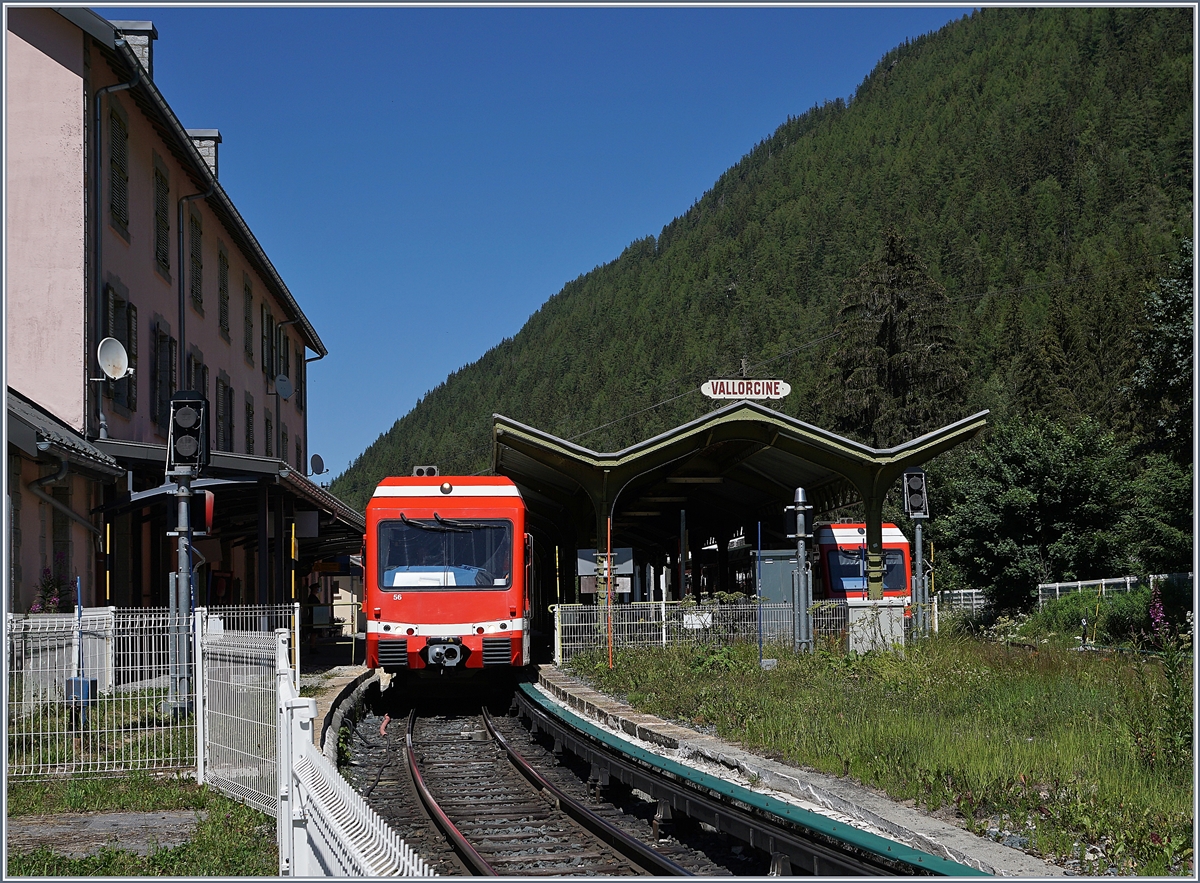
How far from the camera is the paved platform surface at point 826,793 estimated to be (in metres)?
7.03

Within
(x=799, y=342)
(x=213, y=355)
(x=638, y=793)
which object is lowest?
(x=638, y=793)

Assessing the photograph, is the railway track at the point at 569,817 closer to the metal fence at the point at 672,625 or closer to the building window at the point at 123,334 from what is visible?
the metal fence at the point at 672,625

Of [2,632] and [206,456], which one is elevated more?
[206,456]

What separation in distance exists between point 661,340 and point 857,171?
4155cm

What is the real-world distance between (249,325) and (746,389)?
18.6 m

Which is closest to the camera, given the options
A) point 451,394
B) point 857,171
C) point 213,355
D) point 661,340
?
point 213,355

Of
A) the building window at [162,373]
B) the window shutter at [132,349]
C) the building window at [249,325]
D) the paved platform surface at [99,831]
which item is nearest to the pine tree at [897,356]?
the building window at [249,325]

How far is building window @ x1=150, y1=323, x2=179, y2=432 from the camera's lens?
25.5 metres

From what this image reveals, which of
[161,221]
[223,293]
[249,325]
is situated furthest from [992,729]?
[249,325]

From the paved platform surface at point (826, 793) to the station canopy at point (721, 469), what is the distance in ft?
28.2

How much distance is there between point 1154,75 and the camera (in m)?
150

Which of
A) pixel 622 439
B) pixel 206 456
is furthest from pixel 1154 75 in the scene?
pixel 206 456

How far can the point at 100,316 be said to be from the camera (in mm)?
21734

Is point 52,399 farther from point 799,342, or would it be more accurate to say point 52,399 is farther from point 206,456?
A: point 799,342
